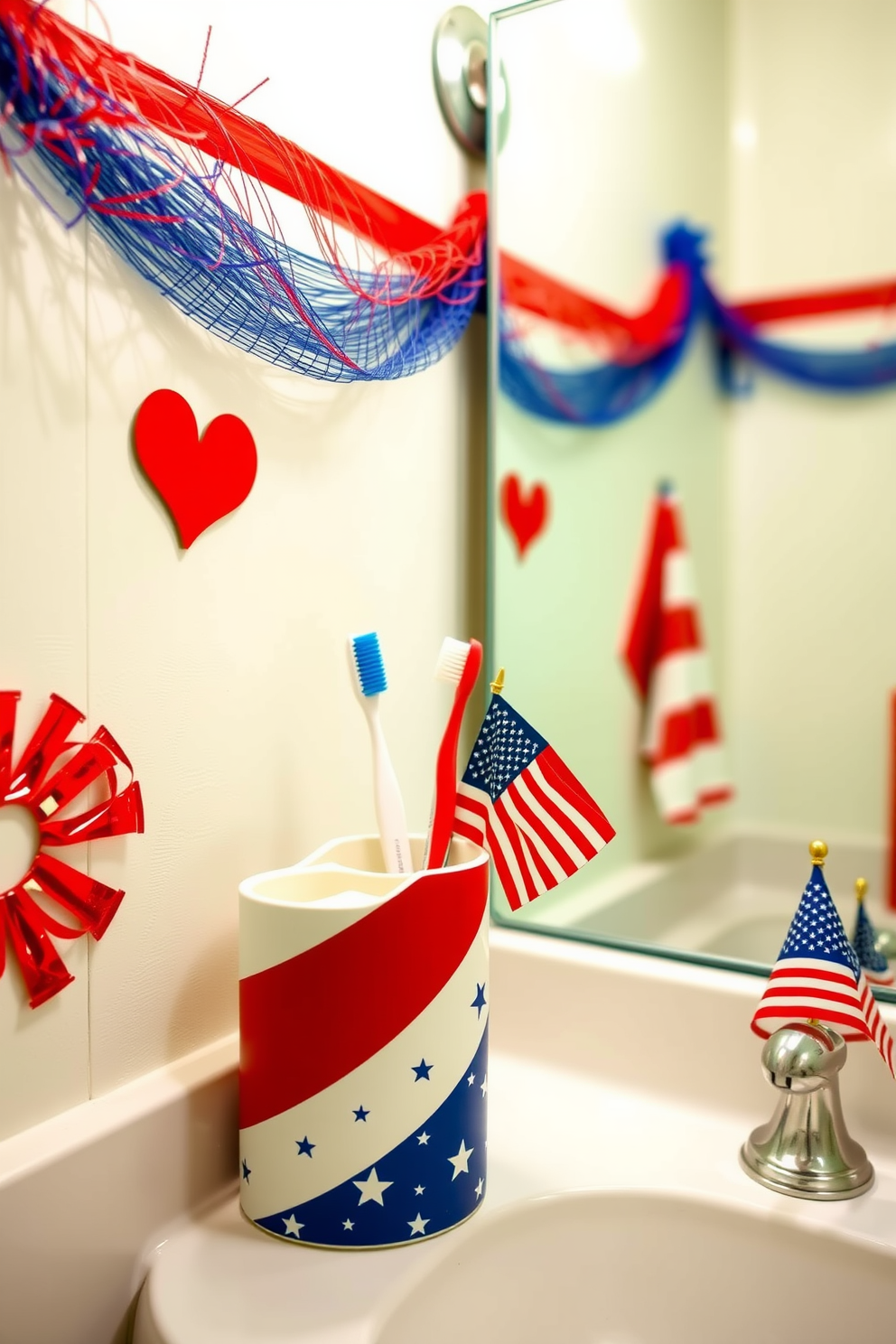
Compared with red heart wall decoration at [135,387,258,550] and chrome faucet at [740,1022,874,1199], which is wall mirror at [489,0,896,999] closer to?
chrome faucet at [740,1022,874,1199]

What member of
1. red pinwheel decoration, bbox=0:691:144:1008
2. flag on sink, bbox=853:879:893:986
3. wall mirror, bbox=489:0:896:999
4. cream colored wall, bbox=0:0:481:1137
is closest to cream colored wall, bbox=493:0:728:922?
wall mirror, bbox=489:0:896:999

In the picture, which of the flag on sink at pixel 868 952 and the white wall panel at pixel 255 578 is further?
the flag on sink at pixel 868 952

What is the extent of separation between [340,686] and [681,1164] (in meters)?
0.36

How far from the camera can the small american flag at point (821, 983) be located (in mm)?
587

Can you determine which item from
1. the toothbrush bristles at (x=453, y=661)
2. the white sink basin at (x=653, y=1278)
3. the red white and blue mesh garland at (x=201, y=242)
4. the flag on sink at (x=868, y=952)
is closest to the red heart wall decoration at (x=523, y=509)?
the red white and blue mesh garland at (x=201, y=242)

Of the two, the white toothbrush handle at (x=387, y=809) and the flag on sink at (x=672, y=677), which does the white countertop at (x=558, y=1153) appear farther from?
the flag on sink at (x=672, y=677)

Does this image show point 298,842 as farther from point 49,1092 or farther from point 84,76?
point 84,76

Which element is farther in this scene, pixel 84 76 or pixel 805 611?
pixel 805 611

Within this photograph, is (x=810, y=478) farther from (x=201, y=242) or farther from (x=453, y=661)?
(x=201, y=242)

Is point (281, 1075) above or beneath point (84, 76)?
beneath

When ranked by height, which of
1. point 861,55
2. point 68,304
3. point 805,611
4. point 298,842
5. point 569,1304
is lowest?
point 569,1304

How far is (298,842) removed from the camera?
2.25ft

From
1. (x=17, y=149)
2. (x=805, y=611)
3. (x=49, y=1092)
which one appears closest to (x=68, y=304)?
(x=17, y=149)

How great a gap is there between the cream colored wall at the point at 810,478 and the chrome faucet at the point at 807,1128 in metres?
0.60
